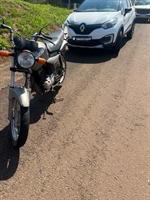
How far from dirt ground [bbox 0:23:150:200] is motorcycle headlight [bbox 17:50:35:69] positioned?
1.13m

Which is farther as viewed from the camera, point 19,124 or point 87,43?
Answer: point 87,43

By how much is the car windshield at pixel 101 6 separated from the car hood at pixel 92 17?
44cm

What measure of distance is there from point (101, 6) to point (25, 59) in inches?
237

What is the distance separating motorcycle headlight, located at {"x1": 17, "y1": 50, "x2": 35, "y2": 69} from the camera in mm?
3086

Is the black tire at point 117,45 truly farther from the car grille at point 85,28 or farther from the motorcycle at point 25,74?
the motorcycle at point 25,74

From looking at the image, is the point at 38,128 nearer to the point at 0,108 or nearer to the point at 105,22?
the point at 0,108

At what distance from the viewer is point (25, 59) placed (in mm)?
3123

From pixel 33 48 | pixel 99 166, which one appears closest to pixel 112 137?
pixel 99 166

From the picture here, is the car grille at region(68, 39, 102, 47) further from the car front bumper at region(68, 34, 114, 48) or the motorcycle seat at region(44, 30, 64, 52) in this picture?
the motorcycle seat at region(44, 30, 64, 52)

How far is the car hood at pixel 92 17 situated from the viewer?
721 centimetres

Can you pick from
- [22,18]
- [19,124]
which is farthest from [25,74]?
[22,18]

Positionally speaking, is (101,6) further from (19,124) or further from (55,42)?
(19,124)

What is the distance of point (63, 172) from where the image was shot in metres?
2.97

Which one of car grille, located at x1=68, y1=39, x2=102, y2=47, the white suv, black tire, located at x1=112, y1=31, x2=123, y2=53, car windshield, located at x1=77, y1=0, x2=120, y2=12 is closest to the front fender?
the white suv
